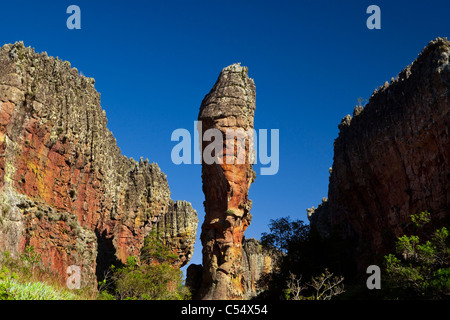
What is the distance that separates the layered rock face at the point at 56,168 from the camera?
3127 cm

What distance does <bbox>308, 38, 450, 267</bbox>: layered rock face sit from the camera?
37688 millimetres

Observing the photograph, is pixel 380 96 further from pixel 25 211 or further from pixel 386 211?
pixel 25 211

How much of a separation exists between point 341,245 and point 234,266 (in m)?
17.4

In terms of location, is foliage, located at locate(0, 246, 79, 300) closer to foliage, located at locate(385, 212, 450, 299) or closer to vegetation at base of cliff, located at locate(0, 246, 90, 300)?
vegetation at base of cliff, located at locate(0, 246, 90, 300)

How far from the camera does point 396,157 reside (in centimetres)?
4397

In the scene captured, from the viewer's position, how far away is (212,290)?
3853cm

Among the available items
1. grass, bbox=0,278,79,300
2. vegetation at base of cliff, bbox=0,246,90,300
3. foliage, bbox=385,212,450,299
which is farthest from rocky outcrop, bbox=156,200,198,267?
grass, bbox=0,278,79,300

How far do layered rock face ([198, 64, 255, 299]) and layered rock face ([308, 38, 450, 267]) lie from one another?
12.3 m

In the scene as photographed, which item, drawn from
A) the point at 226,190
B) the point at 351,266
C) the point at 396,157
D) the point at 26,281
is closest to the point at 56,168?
the point at 226,190

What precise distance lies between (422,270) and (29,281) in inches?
932

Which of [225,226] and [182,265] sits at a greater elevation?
[225,226]

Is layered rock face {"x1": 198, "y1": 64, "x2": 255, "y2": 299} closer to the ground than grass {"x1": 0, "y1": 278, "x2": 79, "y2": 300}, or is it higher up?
higher up
